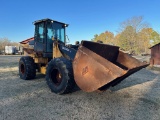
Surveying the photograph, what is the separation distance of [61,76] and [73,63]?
24.2 inches

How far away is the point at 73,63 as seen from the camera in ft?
14.7

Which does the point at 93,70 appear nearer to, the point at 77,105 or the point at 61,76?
the point at 77,105

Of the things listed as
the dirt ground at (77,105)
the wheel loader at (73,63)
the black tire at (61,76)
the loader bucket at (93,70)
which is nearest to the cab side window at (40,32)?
the wheel loader at (73,63)

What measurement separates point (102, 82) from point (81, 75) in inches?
24.9

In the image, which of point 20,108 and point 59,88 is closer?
point 20,108

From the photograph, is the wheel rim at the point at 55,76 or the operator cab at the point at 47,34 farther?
the operator cab at the point at 47,34

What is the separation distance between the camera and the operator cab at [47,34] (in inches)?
264

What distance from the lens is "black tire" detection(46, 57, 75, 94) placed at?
4.53 meters

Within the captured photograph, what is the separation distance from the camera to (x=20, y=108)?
12.5 ft

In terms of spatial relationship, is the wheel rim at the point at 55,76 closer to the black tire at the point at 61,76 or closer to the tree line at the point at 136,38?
the black tire at the point at 61,76

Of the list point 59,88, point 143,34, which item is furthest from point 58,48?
point 143,34

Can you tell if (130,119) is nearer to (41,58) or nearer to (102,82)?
(102,82)

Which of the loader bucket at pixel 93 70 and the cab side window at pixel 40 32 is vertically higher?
the cab side window at pixel 40 32

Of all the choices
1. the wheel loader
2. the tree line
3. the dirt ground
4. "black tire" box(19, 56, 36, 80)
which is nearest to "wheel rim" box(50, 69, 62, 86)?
the wheel loader
